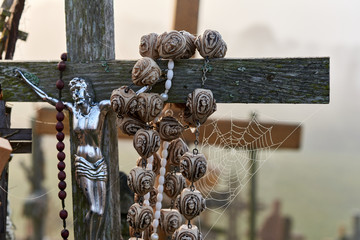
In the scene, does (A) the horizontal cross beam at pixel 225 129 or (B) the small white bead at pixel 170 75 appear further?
(A) the horizontal cross beam at pixel 225 129

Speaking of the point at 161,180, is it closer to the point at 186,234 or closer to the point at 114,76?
the point at 186,234

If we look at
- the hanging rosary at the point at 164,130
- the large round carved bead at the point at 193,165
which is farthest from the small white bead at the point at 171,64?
the large round carved bead at the point at 193,165

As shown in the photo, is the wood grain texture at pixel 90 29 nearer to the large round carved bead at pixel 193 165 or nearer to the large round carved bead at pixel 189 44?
the large round carved bead at pixel 189 44

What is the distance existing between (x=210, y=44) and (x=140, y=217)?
417 mm

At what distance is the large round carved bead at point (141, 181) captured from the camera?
1111 mm

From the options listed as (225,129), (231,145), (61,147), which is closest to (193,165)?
(61,147)

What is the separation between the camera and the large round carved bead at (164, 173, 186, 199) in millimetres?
1216

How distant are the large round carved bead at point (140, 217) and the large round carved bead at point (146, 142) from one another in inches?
4.6

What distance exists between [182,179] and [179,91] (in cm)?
21

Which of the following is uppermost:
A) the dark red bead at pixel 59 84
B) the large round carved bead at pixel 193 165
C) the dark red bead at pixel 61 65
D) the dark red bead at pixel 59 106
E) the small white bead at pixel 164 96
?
the dark red bead at pixel 61 65

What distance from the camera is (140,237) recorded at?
122cm

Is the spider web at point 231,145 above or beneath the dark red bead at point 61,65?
Answer: beneath

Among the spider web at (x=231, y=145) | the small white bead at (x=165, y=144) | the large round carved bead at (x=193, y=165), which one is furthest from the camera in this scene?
the spider web at (x=231, y=145)

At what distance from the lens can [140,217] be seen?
3.67 feet
